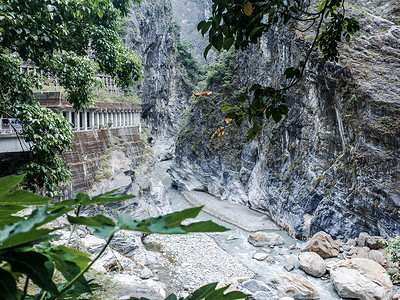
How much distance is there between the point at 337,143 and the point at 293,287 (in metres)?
5.94

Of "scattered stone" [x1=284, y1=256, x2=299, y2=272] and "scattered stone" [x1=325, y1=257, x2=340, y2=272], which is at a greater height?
"scattered stone" [x1=325, y1=257, x2=340, y2=272]

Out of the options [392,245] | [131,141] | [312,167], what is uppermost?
[131,141]

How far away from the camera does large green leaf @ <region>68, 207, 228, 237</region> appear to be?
0.35m

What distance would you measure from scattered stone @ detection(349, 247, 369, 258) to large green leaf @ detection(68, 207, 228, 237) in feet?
30.0

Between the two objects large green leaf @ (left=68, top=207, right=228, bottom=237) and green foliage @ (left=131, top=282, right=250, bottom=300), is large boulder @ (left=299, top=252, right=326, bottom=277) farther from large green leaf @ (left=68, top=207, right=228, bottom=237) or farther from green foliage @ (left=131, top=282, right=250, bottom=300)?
large green leaf @ (left=68, top=207, right=228, bottom=237)

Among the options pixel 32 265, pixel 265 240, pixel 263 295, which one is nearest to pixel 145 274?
pixel 263 295

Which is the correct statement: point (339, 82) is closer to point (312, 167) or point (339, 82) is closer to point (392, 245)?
point (312, 167)

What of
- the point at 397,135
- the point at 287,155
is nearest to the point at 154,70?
the point at 287,155

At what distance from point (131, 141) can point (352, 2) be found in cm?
1255

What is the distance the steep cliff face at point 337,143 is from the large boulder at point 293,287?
10.1 feet

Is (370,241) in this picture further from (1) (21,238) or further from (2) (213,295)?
(1) (21,238)

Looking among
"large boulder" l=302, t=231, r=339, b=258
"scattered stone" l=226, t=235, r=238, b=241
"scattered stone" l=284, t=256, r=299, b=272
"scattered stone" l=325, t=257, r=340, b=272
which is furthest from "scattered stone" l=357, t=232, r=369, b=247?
"scattered stone" l=226, t=235, r=238, b=241

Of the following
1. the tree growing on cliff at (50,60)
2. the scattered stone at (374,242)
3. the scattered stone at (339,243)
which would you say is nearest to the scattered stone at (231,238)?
the scattered stone at (339,243)

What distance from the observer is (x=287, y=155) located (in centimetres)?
1262
